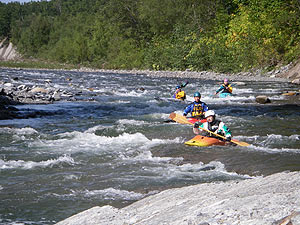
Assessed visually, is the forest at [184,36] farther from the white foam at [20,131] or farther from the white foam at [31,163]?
the white foam at [31,163]

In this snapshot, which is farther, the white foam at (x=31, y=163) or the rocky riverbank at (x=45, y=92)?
the rocky riverbank at (x=45, y=92)

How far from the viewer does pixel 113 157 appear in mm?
8719

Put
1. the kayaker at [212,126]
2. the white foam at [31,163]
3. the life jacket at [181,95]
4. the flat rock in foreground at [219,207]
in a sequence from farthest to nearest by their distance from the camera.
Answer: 1. the life jacket at [181,95]
2. the kayaker at [212,126]
3. the white foam at [31,163]
4. the flat rock in foreground at [219,207]

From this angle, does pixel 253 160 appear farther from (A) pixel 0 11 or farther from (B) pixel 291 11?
(A) pixel 0 11

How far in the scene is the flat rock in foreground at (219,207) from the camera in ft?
11.6

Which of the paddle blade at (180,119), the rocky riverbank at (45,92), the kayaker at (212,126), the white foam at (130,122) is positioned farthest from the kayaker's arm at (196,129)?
the rocky riverbank at (45,92)

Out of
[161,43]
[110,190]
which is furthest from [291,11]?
[110,190]

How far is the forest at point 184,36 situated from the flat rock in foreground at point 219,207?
29522 millimetres

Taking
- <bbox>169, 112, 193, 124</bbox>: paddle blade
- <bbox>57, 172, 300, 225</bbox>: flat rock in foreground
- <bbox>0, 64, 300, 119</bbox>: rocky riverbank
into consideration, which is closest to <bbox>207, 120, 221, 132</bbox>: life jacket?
<bbox>169, 112, 193, 124</bbox>: paddle blade

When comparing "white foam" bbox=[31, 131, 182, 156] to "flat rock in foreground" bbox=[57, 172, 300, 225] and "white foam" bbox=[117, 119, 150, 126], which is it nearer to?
"white foam" bbox=[117, 119, 150, 126]

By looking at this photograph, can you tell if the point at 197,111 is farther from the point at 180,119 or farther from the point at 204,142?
the point at 204,142

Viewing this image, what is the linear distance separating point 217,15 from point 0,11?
327 feet

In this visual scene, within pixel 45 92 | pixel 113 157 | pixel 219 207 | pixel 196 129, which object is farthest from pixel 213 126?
pixel 45 92

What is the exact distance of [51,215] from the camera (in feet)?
17.9
